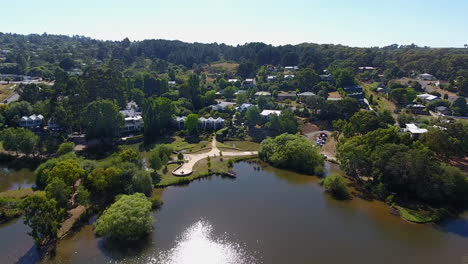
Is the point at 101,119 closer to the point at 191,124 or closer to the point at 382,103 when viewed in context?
the point at 191,124

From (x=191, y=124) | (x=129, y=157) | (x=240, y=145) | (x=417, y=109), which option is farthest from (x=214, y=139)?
(x=417, y=109)

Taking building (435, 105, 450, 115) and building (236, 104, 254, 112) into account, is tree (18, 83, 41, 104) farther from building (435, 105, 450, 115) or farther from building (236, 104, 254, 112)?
building (435, 105, 450, 115)

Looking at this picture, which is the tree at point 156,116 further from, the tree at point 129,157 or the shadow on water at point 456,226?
the shadow on water at point 456,226

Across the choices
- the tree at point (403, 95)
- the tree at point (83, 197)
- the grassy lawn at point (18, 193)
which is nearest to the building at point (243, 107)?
the tree at point (403, 95)

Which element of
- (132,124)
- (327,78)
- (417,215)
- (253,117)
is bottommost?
(417,215)

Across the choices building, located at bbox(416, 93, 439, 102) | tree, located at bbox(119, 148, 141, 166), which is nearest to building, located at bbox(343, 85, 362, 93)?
building, located at bbox(416, 93, 439, 102)
